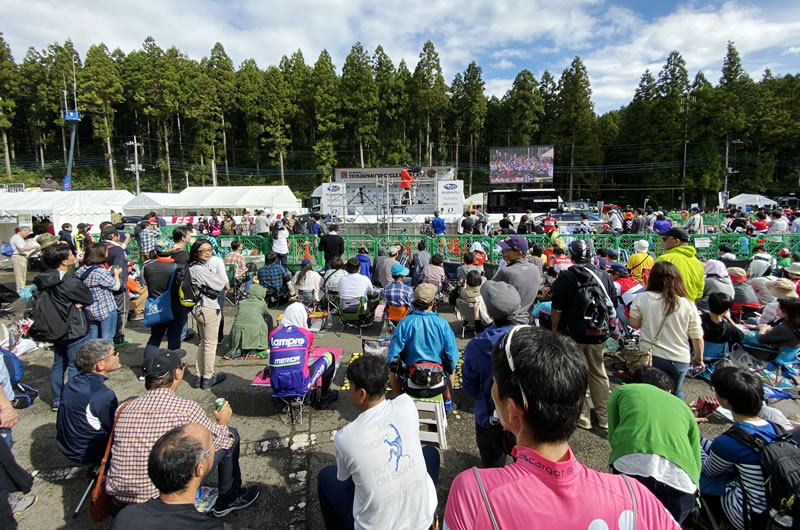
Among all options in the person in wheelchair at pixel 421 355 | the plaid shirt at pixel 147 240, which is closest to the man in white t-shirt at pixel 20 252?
the plaid shirt at pixel 147 240

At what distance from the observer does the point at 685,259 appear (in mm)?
4547

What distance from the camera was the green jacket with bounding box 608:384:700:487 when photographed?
2086 millimetres

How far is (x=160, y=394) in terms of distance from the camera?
2.39m

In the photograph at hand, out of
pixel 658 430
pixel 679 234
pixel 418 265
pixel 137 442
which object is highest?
pixel 679 234

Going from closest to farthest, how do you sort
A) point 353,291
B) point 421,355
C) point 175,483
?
1. point 175,483
2. point 421,355
3. point 353,291

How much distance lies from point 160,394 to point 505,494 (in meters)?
2.24

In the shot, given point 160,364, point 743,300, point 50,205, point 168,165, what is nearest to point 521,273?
point 160,364

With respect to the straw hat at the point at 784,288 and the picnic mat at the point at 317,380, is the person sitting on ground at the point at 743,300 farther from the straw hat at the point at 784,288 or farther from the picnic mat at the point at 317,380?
the picnic mat at the point at 317,380

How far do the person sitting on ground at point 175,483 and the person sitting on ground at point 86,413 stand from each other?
5.00ft

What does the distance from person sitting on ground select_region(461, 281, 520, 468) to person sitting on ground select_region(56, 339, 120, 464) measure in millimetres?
2587

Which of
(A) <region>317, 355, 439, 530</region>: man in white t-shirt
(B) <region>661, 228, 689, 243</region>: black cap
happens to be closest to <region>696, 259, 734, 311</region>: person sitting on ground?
(B) <region>661, 228, 689, 243</region>: black cap

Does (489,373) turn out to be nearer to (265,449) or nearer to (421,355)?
(421,355)

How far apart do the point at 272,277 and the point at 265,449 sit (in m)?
4.77

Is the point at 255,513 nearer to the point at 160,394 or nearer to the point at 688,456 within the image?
the point at 160,394
